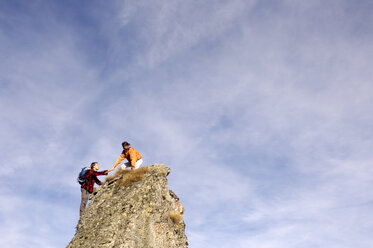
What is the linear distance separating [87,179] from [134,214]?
4.37 metres

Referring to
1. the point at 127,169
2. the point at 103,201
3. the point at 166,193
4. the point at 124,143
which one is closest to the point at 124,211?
the point at 103,201

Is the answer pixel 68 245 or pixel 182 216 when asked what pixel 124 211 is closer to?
pixel 68 245

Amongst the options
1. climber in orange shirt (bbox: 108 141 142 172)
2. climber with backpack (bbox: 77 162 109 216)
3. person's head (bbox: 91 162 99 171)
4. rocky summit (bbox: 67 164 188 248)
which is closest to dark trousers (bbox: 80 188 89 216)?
climber with backpack (bbox: 77 162 109 216)

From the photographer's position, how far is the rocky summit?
1095 centimetres

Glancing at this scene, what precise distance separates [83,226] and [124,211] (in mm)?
1963

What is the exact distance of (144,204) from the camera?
40.0 ft

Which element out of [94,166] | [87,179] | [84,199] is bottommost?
[84,199]

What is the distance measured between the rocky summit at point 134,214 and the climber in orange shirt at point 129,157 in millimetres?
926

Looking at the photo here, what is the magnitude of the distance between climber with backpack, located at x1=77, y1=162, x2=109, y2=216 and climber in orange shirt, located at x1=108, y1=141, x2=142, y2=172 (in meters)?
0.99

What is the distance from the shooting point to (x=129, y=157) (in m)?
15.9

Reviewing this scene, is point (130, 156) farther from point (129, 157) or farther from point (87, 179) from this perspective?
point (87, 179)

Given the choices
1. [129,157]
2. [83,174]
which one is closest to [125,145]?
[129,157]

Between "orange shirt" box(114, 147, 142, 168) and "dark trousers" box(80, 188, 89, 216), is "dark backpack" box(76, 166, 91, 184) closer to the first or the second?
"dark trousers" box(80, 188, 89, 216)

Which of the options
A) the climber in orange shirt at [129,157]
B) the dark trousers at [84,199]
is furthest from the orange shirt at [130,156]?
the dark trousers at [84,199]
